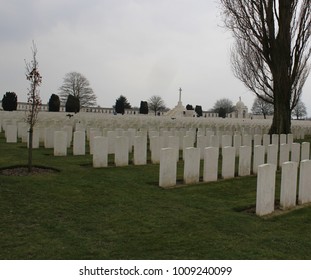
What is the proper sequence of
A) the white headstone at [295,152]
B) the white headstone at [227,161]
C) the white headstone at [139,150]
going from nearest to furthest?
1. the white headstone at [227,161]
2. the white headstone at [139,150]
3. the white headstone at [295,152]

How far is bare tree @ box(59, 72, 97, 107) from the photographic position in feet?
217

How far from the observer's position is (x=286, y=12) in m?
16.1

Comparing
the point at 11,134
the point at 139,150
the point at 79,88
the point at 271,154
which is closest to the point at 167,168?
the point at 139,150

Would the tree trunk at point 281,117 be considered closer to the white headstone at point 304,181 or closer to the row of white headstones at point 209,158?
the row of white headstones at point 209,158

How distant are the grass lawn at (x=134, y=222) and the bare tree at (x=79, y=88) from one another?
5998 centimetres

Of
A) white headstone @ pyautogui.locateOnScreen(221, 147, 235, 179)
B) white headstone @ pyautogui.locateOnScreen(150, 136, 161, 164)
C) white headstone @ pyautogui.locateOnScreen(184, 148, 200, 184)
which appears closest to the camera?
white headstone @ pyautogui.locateOnScreen(184, 148, 200, 184)

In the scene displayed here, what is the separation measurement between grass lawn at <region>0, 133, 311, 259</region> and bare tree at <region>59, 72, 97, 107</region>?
5998 centimetres

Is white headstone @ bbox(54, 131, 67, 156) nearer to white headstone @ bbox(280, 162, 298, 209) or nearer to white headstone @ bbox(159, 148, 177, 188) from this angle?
white headstone @ bbox(159, 148, 177, 188)

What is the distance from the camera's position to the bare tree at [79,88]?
217ft

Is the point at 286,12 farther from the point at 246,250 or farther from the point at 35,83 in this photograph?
the point at 246,250

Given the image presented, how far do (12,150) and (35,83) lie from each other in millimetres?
3768

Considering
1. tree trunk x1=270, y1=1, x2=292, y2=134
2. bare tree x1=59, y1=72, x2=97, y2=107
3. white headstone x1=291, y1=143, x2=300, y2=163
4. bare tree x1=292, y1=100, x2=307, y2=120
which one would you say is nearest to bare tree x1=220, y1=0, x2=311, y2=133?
tree trunk x1=270, y1=1, x2=292, y2=134

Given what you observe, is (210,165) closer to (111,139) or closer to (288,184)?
(288,184)

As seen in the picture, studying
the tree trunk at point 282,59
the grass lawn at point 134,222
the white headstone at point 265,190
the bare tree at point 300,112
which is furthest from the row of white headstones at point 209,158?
the bare tree at point 300,112
